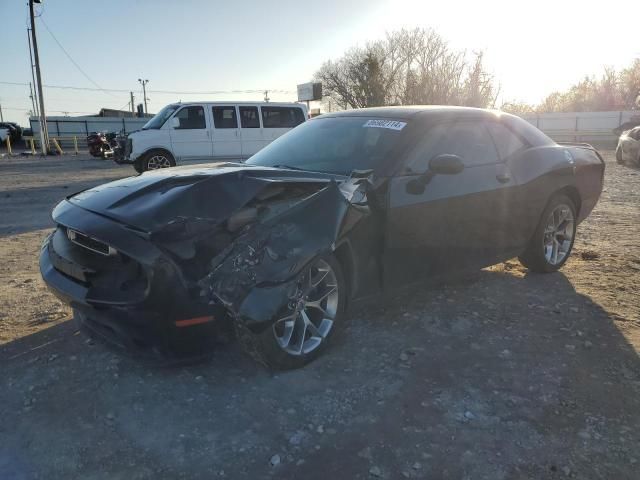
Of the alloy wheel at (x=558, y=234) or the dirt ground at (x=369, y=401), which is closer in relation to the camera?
the dirt ground at (x=369, y=401)

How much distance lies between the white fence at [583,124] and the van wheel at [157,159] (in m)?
27.7

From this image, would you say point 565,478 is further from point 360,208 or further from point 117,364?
point 117,364

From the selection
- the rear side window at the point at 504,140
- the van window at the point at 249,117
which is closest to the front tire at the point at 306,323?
the rear side window at the point at 504,140

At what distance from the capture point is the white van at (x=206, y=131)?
42.9 feet

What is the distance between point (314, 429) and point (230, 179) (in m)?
1.42

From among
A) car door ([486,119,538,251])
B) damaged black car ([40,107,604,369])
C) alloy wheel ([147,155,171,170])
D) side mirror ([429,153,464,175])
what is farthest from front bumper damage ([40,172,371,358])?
alloy wheel ([147,155,171,170])

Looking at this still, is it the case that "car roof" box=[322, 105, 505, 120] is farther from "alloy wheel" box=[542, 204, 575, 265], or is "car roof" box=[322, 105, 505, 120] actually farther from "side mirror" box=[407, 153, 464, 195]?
"alloy wheel" box=[542, 204, 575, 265]

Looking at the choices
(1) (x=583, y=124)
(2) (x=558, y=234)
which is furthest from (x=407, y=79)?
(2) (x=558, y=234)

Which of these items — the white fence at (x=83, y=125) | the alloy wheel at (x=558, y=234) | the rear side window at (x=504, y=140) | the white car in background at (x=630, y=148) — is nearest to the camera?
the rear side window at (x=504, y=140)

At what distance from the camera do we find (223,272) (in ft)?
8.59

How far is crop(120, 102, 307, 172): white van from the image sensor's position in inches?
514

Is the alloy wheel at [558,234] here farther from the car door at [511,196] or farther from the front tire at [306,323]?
the front tire at [306,323]

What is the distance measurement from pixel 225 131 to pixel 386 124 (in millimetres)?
10502

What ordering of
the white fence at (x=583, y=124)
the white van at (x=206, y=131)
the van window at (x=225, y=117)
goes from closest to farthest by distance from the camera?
the white van at (x=206, y=131) → the van window at (x=225, y=117) → the white fence at (x=583, y=124)
